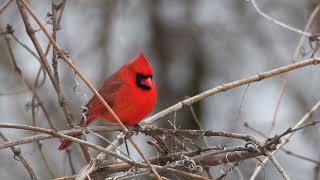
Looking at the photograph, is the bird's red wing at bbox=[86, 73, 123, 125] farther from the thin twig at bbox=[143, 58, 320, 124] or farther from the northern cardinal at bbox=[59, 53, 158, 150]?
the thin twig at bbox=[143, 58, 320, 124]

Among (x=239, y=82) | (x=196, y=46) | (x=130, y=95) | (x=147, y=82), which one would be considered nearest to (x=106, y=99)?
(x=130, y=95)

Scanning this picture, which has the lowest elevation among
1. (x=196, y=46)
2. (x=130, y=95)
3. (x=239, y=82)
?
(x=239, y=82)

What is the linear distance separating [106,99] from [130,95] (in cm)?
13

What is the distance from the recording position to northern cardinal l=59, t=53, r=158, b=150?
3180mm

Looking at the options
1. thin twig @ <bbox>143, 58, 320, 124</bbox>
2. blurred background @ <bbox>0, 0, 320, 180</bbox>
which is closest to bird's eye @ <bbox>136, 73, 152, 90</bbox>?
thin twig @ <bbox>143, 58, 320, 124</bbox>

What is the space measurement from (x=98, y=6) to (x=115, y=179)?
4.15 m

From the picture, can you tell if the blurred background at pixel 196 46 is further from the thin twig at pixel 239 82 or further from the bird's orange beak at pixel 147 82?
the thin twig at pixel 239 82

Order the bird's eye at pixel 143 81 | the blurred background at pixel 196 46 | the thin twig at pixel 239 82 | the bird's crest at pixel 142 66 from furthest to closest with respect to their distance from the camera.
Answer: the blurred background at pixel 196 46 < the bird's eye at pixel 143 81 < the bird's crest at pixel 142 66 < the thin twig at pixel 239 82

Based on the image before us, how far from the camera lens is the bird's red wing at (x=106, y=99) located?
129 inches

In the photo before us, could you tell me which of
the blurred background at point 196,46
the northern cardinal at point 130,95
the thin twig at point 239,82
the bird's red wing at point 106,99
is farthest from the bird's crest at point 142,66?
the blurred background at point 196,46

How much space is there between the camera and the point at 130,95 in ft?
10.7

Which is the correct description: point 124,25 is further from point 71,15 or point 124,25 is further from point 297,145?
point 297,145

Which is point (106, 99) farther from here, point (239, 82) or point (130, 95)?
point (239, 82)

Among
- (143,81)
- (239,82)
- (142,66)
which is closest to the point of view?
(239,82)
